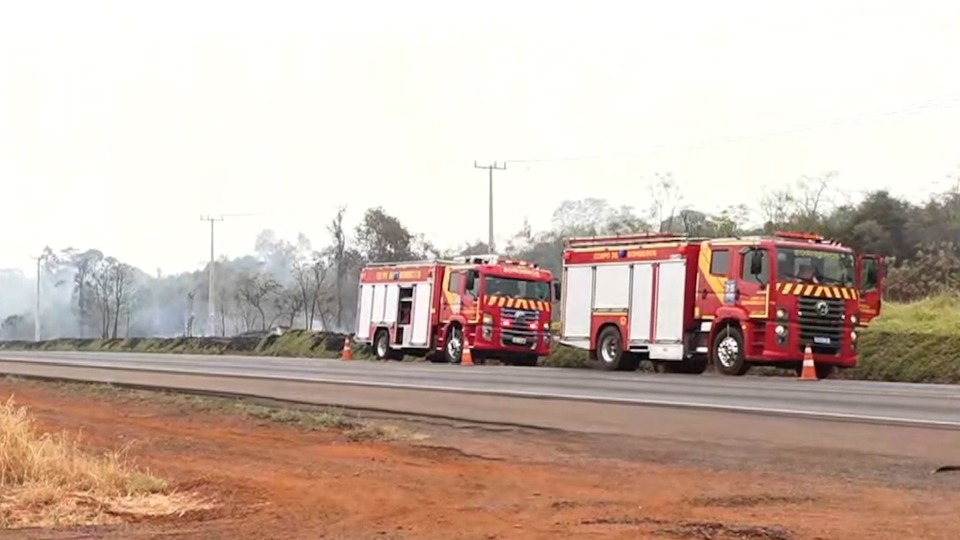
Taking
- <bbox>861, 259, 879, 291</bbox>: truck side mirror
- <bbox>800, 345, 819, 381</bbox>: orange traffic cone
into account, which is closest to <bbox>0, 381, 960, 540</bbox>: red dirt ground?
<bbox>800, 345, 819, 381</bbox>: orange traffic cone

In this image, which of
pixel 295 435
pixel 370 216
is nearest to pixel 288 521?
pixel 295 435

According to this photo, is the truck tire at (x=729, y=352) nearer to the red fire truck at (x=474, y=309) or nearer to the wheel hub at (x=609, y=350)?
the wheel hub at (x=609, y=350)

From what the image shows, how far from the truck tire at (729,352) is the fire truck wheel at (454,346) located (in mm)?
10488

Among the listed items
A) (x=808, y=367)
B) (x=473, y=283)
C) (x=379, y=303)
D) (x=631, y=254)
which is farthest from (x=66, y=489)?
(x=379, y=303)

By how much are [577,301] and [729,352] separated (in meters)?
5.48

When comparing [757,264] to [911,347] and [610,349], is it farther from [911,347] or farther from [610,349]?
[911,347]

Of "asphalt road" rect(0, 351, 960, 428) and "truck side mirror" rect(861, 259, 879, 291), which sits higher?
"truck side mirror" rect(861, 259, 879, 291)

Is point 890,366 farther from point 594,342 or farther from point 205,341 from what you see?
point 205,341

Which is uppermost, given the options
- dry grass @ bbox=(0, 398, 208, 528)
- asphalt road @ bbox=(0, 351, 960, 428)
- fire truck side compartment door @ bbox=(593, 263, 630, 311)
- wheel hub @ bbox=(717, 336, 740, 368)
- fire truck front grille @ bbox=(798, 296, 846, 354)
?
fire truck side compartment door @ bbox=(593, 263, 630, 311)

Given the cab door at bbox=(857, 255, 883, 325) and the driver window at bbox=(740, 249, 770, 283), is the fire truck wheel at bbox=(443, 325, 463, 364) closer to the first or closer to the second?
the driver window at bbox=(740, 249, 770, 283)

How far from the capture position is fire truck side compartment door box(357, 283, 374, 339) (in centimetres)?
4184

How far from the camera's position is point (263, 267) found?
121375mm

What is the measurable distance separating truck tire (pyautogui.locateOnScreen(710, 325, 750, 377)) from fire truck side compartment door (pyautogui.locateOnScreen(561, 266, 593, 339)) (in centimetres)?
452

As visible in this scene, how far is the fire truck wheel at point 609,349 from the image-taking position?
30.1 m
